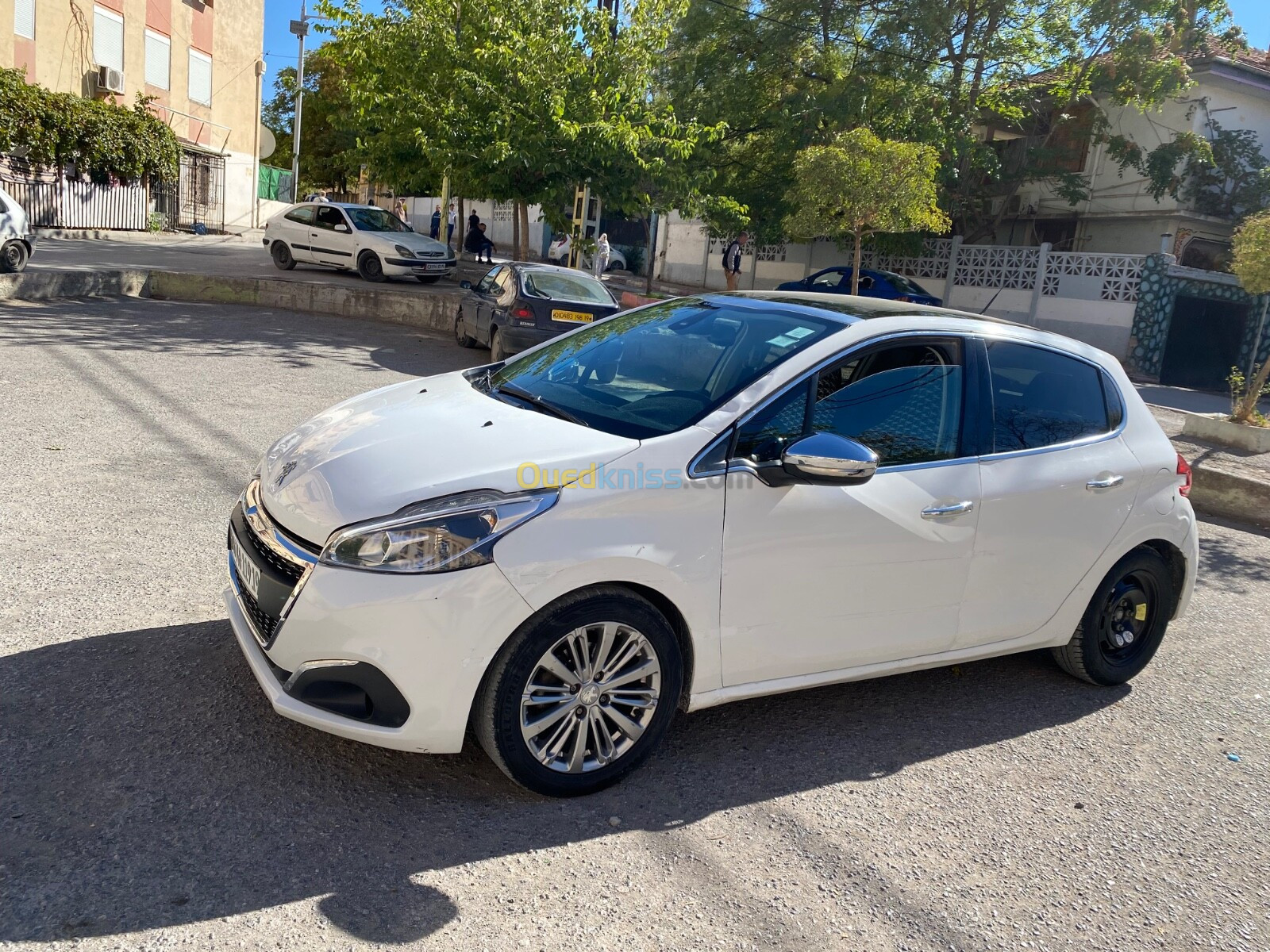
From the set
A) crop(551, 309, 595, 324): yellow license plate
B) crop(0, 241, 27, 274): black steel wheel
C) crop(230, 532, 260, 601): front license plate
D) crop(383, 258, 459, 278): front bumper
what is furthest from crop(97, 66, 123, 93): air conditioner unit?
crop(230, 532, 260, 601): front license plate

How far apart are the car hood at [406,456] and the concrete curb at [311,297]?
12434mm

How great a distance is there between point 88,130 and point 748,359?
28392mm

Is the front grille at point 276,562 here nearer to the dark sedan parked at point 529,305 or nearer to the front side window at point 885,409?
the front side window at point 885,409

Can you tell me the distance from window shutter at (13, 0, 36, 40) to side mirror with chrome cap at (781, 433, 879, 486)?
31.3 meters

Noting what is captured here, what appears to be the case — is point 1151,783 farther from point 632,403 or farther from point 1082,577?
point 632,403

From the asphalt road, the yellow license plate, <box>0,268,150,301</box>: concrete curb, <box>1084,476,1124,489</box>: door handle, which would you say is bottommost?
the asphalt road

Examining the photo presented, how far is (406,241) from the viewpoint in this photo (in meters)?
20.9

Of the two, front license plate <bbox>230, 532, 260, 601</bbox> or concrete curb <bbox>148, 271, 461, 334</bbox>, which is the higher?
concrete curb <bbox>148, 271, 461, 334</bbox>

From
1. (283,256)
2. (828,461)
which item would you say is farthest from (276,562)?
(283,256)

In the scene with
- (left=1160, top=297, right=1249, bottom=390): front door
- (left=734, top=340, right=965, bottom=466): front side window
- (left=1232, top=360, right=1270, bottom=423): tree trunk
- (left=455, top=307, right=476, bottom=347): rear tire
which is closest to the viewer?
(left=734, top=340, right=965, bottom=466): front side window

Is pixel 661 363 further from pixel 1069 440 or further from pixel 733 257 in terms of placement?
pixel 733 257

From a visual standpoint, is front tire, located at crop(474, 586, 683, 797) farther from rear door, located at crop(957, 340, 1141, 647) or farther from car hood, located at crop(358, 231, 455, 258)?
car hood, located at crop(358, 231, 455, 258)

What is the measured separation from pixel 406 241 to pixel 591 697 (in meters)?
18.9

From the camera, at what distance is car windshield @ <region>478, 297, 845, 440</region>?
3.73 metres
